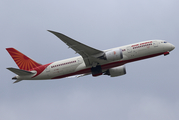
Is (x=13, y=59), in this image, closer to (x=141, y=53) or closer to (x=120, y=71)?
(x=120, y=71)

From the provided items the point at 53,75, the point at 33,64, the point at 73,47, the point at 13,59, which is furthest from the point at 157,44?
the point at 13,59

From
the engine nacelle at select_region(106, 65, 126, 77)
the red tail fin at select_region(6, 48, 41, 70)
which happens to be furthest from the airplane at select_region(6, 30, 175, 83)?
the engine nacelle at select_region(106, 65, 126, 77)

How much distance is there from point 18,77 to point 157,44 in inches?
941

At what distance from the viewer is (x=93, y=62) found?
134ft

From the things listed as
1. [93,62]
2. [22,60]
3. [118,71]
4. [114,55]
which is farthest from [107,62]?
[22,60]

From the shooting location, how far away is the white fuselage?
40.9 meters

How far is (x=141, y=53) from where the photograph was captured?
40.9 metres

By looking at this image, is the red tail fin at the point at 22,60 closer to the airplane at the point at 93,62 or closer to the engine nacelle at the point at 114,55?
the airplane at the point at 93,62

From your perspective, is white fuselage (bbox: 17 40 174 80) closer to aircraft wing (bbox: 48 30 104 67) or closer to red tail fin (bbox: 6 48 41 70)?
aircraft wing (bbox: 48 30 104 67)

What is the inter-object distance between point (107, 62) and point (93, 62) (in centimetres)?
229

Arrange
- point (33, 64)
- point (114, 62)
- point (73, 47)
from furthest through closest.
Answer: point (33, 64)
point (114, 62)
point (73, 47)

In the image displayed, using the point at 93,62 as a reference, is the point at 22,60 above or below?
above

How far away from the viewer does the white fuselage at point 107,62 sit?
40.9 m

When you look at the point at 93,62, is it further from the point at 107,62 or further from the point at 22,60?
the point at 22,60
